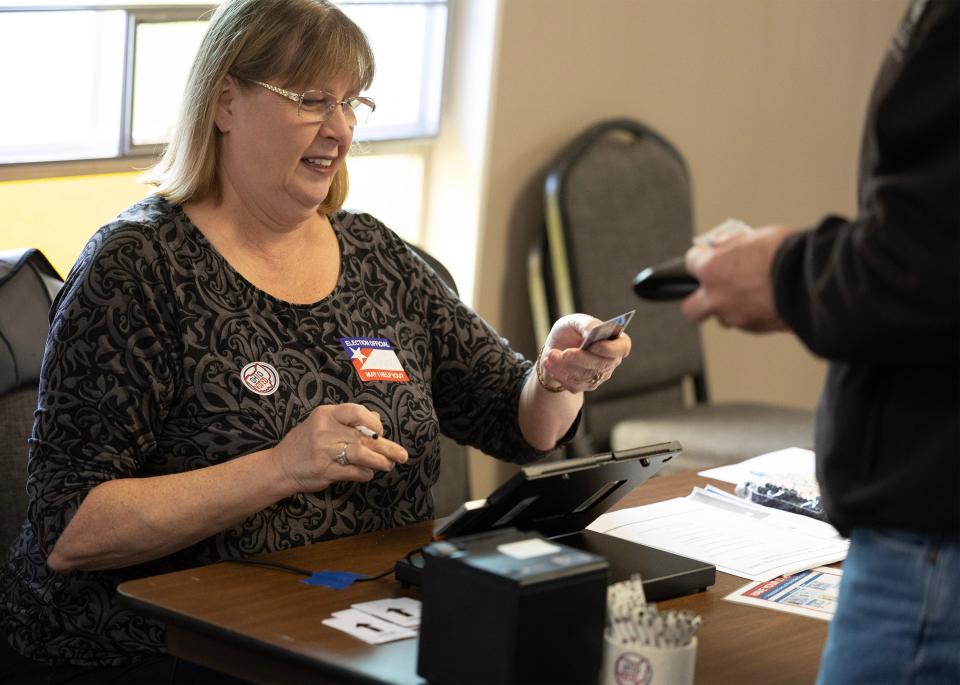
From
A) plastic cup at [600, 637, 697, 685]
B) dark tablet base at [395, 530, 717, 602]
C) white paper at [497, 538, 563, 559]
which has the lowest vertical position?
dark tablet base at [395, 530, 717, 602]

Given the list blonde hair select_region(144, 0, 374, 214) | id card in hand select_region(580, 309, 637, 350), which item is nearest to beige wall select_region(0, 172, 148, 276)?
blonde hair select_region(144, 0, 374, 214)

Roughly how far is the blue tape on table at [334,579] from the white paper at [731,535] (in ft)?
1.41

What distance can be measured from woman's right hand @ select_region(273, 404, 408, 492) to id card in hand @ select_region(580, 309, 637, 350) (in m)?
0.36

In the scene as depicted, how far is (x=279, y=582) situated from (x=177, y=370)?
41 centimetres

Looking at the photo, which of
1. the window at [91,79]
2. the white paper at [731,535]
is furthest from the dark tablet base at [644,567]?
the window at [91,79]

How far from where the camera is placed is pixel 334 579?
1647 mm

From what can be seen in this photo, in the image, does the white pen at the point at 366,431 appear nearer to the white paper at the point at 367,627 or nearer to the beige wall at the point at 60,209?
the white paper at the point at 367,627

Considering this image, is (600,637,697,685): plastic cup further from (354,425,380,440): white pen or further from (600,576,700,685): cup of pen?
(354,425,380,440): white pen

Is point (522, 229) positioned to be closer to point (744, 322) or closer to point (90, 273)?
point (90, 273)

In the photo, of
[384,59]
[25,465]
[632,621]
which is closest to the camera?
[632,621]

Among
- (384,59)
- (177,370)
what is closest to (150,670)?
(177,370)

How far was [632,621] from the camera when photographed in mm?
1339

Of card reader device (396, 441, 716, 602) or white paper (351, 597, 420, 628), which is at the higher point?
card reader device (396, 441, 716, 602)

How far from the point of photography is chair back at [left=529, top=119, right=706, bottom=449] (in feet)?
11.4
